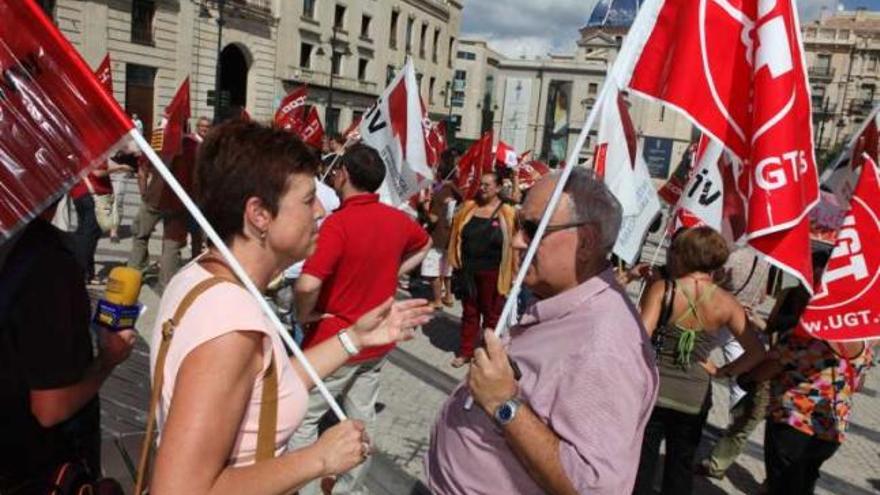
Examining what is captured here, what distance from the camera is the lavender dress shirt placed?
5.74 feet

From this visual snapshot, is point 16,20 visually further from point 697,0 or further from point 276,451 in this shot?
point 697,0

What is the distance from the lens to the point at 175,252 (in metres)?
7.26

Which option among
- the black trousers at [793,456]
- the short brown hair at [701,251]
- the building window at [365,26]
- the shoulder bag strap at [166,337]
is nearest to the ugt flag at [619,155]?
the short brown hair at [701,251]

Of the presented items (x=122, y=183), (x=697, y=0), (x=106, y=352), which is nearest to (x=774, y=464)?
(x=697, y=0)

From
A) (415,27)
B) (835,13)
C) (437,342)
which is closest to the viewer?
(437,342)

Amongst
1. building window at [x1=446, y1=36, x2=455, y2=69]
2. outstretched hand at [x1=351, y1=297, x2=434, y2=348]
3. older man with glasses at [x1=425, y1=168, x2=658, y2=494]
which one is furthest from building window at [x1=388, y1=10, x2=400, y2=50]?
older man with glasses at [x1=425, y1=168, x2=658, y2=494]

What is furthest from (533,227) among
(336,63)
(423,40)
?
(423,40)

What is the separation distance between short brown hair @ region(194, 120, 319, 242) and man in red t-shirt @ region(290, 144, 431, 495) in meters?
1.46

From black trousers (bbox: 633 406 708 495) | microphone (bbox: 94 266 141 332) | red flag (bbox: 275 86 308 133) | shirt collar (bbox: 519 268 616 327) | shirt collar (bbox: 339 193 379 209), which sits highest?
red flag (bbox: 275 86 308 133)

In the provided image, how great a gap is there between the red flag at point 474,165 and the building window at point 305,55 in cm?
3658

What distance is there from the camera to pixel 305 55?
144 feet

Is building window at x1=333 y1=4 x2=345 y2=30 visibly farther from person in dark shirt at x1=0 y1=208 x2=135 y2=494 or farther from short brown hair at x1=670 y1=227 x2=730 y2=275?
person in dark shirt at x1=0 y1=208 x2=135 y2=494

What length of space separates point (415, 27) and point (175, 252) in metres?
51.1

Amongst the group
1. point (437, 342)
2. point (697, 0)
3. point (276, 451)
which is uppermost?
point (697, 0)
